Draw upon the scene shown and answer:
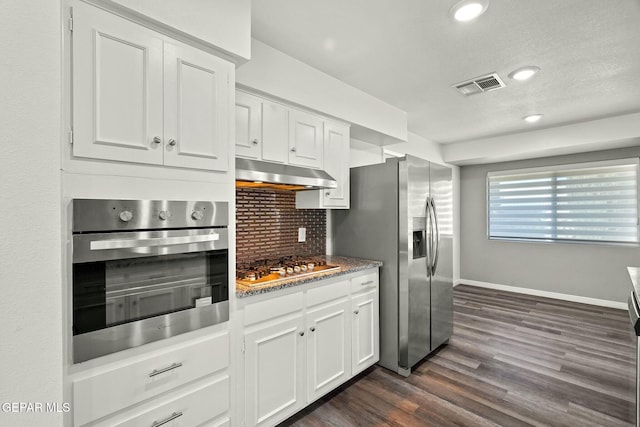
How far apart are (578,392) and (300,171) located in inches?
113

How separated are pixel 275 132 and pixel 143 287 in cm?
139

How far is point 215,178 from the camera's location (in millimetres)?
1592

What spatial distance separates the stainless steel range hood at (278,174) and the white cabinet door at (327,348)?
0.96 metres

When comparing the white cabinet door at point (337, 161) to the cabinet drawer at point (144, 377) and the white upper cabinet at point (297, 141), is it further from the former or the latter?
the cabinet drawer at point (144, 377)

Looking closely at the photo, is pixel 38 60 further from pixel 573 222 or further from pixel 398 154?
pixel 573 222

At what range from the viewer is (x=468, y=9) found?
6.08 ft

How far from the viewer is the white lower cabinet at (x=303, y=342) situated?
1819 millimetres

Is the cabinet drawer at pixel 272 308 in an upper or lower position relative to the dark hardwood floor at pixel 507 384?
upper

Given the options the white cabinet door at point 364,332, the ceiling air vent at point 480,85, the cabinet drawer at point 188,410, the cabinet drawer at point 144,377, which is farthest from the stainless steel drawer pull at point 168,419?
the ceiling air vent at point 480,85

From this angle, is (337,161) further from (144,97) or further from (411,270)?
(144,97)

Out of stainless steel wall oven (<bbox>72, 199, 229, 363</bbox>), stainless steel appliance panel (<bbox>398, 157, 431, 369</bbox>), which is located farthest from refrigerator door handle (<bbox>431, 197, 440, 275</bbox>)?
stainless steel wall oven (<bbox>72, 199, 229, 363</bbox>)

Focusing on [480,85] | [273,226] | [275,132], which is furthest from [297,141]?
[480,85]

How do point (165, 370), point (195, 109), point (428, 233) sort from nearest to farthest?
point (165, 370) < point (195, 109) < point (428, 233)

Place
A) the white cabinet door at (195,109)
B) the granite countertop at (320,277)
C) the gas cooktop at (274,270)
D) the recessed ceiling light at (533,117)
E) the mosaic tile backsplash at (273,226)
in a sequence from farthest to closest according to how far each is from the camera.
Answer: the recessed ceiling light at (533,117) < the mosaic tile backsplash at (273,226) < the gas cooktop at (274,270) < the granite countertop at (320,277) < the white cabinet door at (195,109)
